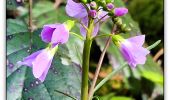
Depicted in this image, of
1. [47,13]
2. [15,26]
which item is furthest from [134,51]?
[47,13]

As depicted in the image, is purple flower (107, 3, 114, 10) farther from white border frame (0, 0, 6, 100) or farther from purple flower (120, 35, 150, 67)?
white border frame (0, 0, 6, 100)

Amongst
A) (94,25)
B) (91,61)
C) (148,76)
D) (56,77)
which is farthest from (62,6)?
(94,25)

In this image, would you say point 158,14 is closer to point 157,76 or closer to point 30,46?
point 157,76

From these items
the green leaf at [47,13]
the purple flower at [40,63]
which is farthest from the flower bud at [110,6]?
the green leaf at [47,13]

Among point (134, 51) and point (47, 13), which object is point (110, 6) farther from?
point (47, 13)

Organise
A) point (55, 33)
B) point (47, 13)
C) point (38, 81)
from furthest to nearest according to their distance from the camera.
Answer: point (47, 13), point (38, 81), point (55, 33)

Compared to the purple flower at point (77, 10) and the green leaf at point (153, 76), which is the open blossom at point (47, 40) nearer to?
the purple flower at point (77, 10)
